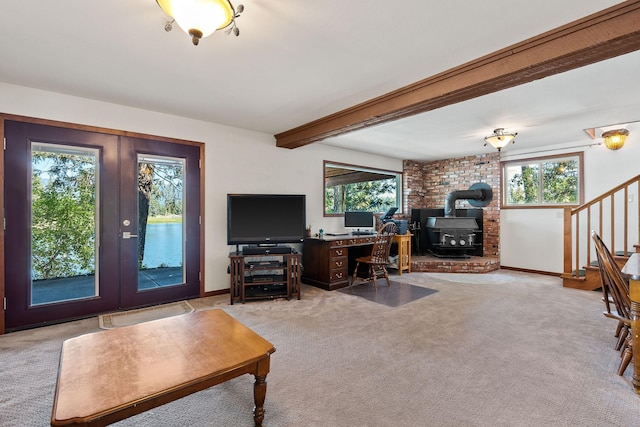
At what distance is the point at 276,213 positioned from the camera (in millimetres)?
4230

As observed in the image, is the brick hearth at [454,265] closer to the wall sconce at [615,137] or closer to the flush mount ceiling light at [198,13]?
the wall sconce at [615,137]

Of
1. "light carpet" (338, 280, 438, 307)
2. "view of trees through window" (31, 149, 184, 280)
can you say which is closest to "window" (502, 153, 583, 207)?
"light carpet" (338, 280, 438, 307)

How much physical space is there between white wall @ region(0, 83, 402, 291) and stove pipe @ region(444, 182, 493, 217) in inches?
97.5

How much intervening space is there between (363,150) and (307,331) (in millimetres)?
4062

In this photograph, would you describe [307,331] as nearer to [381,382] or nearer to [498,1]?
[381,382]

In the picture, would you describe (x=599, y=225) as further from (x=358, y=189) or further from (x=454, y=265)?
(x=358, y=189)

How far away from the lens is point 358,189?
6.50 m

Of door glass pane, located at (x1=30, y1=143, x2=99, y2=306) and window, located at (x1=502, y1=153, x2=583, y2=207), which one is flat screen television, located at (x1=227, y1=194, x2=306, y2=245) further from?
window, located at (x1=502, y1=153, x2=583, y2=207)

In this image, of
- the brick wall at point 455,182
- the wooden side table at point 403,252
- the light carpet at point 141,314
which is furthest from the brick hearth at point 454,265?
the light carpet at point 141,314

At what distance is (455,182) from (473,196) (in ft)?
2.18

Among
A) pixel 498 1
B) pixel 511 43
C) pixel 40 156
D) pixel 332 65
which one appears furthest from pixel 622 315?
pixel 40 156

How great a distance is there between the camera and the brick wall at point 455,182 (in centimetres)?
619

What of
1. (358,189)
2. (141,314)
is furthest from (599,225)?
(141,314)

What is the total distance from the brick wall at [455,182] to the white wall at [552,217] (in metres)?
0.19
